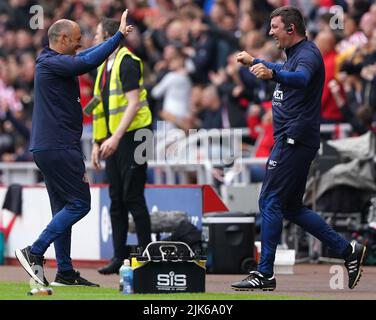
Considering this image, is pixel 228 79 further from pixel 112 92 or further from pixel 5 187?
pixel 112 92

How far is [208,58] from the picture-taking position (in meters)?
19.6

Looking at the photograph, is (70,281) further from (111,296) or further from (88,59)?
(88,59)

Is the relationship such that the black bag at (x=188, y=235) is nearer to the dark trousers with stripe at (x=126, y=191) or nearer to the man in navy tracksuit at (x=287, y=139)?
the dark trousers with stripe at (x=126, y=191)

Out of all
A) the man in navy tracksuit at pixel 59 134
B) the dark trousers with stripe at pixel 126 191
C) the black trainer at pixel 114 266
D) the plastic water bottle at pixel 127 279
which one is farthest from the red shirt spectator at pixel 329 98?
the plastic water bottle at pixel 127 279

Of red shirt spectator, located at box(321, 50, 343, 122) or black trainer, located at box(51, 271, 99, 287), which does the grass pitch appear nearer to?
black trainer, located at box(51, 271, 99, 287)

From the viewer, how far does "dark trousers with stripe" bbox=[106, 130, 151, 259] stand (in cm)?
1254

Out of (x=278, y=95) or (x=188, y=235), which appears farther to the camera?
(x=188, y=235)

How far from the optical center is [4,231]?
15570mm

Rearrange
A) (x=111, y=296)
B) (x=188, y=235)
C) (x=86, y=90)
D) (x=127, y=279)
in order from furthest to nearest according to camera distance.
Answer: (x=86, y=90)
(x=188, y=235)
(x=127, y=279)
(x=111, y=296)

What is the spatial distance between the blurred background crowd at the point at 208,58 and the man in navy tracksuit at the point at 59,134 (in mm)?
4317

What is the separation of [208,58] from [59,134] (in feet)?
29.2

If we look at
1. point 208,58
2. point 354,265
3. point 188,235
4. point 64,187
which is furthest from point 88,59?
point 208,58

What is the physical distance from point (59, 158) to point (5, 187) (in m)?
5.10
